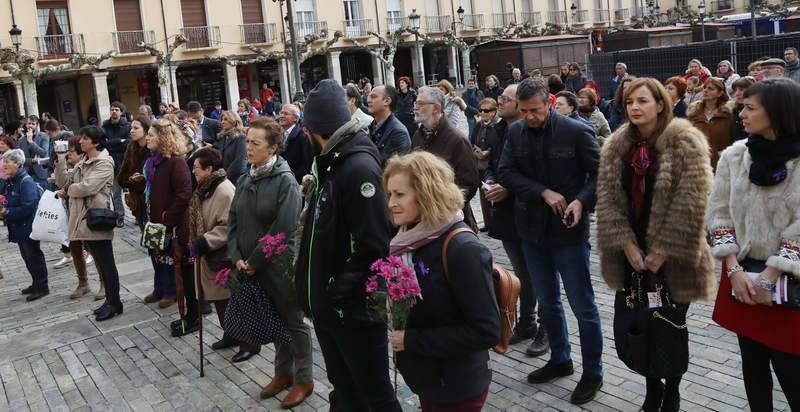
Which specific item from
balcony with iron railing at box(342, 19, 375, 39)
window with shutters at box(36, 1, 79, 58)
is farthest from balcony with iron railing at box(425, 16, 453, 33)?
window with shutters at box(36, 1, 79, 58)

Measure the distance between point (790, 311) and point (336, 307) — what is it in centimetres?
195

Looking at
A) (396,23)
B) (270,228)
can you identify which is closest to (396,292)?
(270,228)

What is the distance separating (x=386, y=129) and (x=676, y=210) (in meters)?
2.88

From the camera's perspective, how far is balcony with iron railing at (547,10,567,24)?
45.8 metres

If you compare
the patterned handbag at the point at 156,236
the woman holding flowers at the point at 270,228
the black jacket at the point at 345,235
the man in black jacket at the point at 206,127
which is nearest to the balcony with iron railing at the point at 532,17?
the man in black jacket at the point at 206,127

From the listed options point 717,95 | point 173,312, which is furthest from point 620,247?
point 173,312

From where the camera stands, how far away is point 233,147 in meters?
8.00

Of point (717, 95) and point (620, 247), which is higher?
point (717, 95)

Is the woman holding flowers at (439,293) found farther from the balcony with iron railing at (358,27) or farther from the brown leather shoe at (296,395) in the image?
the balcony with iron railing at (358,27)

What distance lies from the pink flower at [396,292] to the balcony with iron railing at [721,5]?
6054cm

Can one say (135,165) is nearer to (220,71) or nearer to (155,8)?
(155,8)

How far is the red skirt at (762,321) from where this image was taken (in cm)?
→ 296

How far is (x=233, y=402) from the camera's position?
4.79 meters

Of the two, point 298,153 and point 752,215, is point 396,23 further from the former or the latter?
point 752,215
